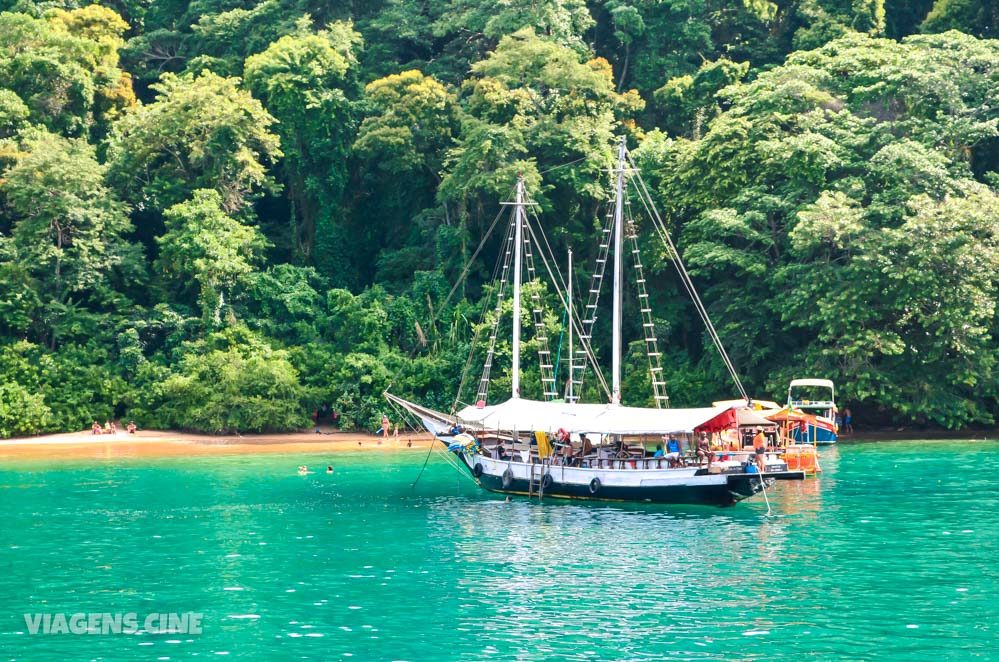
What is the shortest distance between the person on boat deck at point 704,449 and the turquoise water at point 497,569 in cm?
166

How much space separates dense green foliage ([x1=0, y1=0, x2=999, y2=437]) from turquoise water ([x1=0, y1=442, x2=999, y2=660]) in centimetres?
1399

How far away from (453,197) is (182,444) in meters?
→ 19.4

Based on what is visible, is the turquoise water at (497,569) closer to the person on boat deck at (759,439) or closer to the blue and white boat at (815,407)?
the person on boat deck at (759,439)

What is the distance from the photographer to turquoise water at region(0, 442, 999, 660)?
2544cm

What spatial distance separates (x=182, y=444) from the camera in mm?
63812

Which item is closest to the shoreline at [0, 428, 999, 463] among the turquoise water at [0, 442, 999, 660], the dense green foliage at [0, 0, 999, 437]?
the dense green foliage at [0, 0, 999, 437]

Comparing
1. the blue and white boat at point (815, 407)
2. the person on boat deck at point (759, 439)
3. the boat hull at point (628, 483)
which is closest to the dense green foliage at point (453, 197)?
the blue and white boat at point (815, 407)

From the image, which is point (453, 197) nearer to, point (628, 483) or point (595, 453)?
point (595, 453)

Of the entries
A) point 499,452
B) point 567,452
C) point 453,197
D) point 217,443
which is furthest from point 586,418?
point 453,197

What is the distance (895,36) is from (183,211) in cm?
4382

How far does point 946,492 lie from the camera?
4441cm

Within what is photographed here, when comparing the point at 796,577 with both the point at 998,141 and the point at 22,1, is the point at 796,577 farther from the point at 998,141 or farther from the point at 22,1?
the point at 22,1

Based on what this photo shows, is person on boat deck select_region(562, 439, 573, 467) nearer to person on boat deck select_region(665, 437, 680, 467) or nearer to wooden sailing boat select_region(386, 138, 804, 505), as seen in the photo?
wooden sailing boat select_region(386, 138, 804, 505)

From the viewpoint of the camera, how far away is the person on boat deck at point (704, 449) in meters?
42.8
